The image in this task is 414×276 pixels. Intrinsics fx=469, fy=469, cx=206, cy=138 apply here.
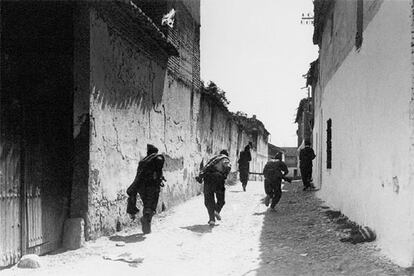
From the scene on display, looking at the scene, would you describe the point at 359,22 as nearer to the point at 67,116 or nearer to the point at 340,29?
the point at 340,29

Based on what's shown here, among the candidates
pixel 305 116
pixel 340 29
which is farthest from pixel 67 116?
pixel 305 116

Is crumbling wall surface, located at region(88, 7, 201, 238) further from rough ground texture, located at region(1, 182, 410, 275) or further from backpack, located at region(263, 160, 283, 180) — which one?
backpack, located at region(263, 160, 283, 180)

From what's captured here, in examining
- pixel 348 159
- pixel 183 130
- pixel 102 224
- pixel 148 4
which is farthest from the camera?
pixel 183 130

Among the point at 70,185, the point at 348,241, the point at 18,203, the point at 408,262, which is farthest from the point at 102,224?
the point at 408,262

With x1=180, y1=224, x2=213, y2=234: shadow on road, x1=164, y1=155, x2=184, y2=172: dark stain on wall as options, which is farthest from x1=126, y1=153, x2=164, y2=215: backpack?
x1=164, y1=155, x2=184, y2=172: dark stain on wall

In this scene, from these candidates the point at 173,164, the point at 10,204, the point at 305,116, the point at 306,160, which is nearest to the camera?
the point at 10,204

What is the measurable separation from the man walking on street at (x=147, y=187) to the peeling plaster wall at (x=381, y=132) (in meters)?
3.05

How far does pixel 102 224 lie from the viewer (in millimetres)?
6461

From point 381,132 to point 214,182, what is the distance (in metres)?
3.32

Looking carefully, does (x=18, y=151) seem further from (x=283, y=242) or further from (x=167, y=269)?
(x=283, y=242)

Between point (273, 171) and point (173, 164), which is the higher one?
point (173, 164)

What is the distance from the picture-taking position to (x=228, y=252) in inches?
238

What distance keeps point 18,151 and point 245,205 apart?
21.2ft

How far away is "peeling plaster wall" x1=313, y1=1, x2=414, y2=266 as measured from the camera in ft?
15.1
